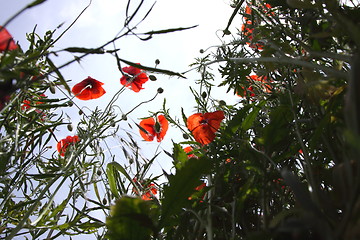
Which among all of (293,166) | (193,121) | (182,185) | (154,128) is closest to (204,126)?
(193,121)

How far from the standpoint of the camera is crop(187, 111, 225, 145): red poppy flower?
82 centimetres

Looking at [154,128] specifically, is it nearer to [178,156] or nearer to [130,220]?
[178,156]

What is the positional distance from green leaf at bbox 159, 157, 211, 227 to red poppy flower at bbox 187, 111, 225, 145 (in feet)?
0.95

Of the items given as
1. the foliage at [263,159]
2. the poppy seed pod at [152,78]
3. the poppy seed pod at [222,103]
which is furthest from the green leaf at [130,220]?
the poppy seed pod at [152,78]

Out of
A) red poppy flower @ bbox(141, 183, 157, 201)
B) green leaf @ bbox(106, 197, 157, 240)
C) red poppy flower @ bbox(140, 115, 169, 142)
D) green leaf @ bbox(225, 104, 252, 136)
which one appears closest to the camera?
green leaf @ bbox(106, 197, 157, 240)

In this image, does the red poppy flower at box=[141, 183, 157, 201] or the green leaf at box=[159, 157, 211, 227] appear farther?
the red poppy flower at box=[141, 183, 157, 201]

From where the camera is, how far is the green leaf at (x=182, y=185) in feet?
1.56

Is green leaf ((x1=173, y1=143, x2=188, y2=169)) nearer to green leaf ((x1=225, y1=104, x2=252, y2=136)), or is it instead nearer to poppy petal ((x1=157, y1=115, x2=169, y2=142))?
green leaf ((x1=225, y1=104, x2=252, y2=136))

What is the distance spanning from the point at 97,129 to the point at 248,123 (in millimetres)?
461

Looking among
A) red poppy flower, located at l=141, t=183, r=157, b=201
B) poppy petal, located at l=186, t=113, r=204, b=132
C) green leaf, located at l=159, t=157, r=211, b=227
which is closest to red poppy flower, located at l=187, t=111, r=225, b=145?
poppy petal, located at l=186, t=113, r=204, b=132

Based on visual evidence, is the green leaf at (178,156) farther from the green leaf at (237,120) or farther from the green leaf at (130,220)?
the green leaf at (130,220)

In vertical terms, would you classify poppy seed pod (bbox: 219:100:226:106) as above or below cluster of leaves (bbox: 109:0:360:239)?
above

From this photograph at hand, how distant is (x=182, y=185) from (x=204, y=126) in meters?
0.33

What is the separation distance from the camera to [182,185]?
1.64 feet
